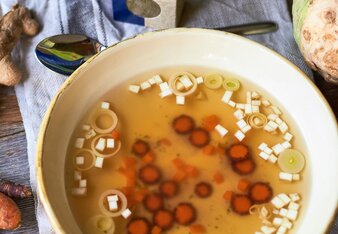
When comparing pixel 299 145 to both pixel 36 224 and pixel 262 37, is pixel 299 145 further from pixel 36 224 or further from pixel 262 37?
pixel 36 224

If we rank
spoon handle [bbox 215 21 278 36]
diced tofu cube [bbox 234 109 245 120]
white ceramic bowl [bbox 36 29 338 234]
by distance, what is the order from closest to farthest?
white ceramic bowl [bbox 36 29 338 234], diced tofu cube [bbox 234 109 245 120], spoon handle [bbox 215 21 278 36]

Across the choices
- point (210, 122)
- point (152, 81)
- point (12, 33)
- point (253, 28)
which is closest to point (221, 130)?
point (210, 122)

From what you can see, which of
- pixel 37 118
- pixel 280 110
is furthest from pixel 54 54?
pixel 280 110

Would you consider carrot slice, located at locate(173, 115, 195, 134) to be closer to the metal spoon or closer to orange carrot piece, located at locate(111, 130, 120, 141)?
orange carrot piece, located at locate(111, 130, 120, 141)

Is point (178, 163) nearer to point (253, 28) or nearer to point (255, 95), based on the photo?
point (255, 95)

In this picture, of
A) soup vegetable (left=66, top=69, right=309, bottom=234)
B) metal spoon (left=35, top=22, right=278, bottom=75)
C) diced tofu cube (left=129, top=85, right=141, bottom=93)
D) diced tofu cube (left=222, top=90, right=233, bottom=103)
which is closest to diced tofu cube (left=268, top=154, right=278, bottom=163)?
soup vegetable (left=66, top=69, right=309, bottom=234)

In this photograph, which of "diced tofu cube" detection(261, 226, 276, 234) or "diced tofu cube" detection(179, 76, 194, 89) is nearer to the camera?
"diced tofu cube" detection(261, 226, 276, 234)
